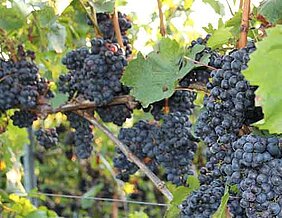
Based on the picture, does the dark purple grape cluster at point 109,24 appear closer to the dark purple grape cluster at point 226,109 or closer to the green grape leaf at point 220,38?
the green grape leaf at point 220,38

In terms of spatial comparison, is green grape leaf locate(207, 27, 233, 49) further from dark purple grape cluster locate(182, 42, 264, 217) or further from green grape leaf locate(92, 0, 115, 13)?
green grape leaf locate(92, 0, 115, 13)

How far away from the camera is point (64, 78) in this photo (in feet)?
6.09

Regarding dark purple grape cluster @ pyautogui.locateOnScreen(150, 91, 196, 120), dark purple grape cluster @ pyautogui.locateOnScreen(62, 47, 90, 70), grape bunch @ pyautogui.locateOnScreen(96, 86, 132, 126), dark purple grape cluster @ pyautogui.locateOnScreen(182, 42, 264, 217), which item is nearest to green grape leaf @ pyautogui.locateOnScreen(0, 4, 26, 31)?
dark purple grape cluster @ pyautogui.locateOnScreen(62, 47, 90, 70)

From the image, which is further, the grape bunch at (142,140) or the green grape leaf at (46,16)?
the green grape leaf at (46,16)

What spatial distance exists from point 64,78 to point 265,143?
1031mm

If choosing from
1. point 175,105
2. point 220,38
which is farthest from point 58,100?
point 220,38

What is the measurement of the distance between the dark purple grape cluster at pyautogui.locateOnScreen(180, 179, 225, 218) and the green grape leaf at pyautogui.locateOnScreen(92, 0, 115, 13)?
2.07 feet

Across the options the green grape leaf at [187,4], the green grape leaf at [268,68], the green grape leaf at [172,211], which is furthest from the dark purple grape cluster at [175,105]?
the green grape leaf at [268,68]

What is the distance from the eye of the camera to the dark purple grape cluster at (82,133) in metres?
2.01

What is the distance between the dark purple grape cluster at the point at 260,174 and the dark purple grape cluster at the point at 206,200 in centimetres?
19

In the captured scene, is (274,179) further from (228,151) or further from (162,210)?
(162,210)

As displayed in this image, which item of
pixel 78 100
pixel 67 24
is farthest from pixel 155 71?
pixel 67 24

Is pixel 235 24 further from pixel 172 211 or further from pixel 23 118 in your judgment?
pixel 23 118

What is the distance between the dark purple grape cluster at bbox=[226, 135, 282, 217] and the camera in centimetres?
91
